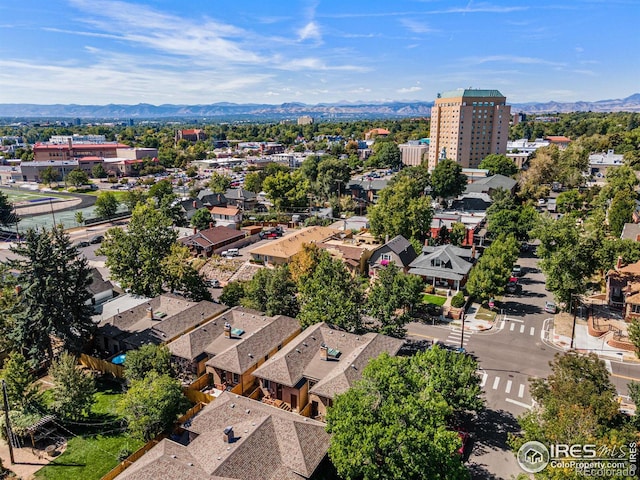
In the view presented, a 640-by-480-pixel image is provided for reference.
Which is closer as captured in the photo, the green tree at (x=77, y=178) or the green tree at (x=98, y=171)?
the green tree at (x=77, y=178)

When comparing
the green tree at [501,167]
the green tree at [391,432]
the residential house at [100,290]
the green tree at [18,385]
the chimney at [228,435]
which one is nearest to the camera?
the green tree at [391,432]

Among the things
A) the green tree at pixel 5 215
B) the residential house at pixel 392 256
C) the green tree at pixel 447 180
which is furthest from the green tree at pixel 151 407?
the green tree at pixel 447 180

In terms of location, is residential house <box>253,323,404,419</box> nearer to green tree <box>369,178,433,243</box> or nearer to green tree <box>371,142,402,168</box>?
green tree <box>369,178,433,243</box>

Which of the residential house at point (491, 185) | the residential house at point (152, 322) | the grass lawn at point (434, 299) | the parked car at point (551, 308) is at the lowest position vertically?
the grass lawn at point (434, 299)

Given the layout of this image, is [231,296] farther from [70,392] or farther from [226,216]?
[226,216]

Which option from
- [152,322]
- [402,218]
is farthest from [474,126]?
[152,322]

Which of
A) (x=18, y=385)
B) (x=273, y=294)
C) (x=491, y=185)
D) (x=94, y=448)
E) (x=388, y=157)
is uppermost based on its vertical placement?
(x=388, y=157)

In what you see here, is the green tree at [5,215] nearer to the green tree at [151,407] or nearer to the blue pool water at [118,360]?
the blue pool water at [118,360]
